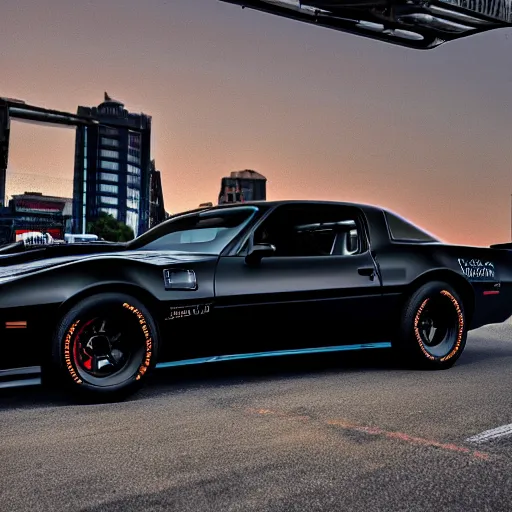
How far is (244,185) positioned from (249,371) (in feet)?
582

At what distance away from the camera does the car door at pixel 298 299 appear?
4.69 metres

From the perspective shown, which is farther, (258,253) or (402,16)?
(402,16)

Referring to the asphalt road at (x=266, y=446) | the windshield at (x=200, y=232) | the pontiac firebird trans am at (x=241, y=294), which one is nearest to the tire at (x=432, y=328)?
the pontiac firebird trans am at (x=241, y=294)

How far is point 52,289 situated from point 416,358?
2862 mm

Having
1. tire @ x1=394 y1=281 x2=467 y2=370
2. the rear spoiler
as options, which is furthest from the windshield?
the rear spoiler

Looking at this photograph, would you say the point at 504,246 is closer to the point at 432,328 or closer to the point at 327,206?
the point at 432,328

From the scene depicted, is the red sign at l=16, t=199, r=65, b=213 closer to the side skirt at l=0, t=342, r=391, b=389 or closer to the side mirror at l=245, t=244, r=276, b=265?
the side skirt at l=0, t=342, r=391, b=389

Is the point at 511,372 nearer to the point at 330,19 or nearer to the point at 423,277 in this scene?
the point at 423,277

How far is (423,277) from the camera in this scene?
18.1ft

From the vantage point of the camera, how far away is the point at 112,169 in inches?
5846

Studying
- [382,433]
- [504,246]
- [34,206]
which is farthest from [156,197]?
[382,433]

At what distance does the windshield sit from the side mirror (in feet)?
0.63

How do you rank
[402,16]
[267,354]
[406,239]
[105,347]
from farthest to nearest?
[402,16] < [406,239] < [267,354] < [105,347]

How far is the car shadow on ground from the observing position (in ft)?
14.6
